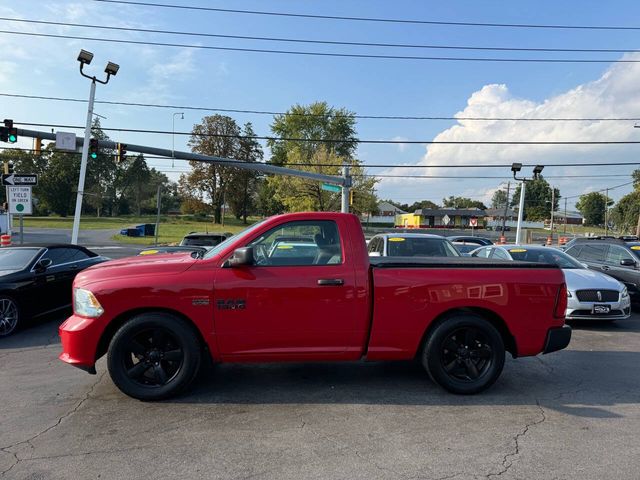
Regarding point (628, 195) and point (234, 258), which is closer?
point (234, 258)

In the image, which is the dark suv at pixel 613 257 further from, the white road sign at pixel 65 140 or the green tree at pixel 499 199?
the green tree at pixel 499 199

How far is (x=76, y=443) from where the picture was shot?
350cm

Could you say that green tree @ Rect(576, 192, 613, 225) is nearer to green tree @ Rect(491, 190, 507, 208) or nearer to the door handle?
green tree @ Rect(491, 190, 507, 208)

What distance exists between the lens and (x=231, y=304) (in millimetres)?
4262

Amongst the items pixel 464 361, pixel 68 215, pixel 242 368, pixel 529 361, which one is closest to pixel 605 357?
pixel 529 361

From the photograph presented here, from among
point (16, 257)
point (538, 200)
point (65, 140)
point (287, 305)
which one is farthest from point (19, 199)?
point (538, 200)

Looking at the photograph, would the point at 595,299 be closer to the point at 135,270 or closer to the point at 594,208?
the point at 135,270

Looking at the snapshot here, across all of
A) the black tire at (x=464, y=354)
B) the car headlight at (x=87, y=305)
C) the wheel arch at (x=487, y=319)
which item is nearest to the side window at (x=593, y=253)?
the wheel arch at (x=487, y=319)

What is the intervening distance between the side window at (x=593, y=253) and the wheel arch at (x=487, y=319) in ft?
25.4

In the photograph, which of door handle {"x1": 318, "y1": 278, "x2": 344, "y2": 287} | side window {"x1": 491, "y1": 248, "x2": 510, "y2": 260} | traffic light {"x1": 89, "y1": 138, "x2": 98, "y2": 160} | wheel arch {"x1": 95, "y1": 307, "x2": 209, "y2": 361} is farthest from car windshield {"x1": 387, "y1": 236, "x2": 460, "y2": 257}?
traffic light {"x1": 89, "y1": 138, "x2": 98, "y2": 160}

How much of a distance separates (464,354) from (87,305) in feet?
12.8

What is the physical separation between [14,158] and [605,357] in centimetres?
9460

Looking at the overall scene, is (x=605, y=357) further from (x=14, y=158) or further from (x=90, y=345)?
(x=14, y=158)

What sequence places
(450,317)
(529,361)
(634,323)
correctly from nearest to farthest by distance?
(450,317) → (529,361) → (634,323)
